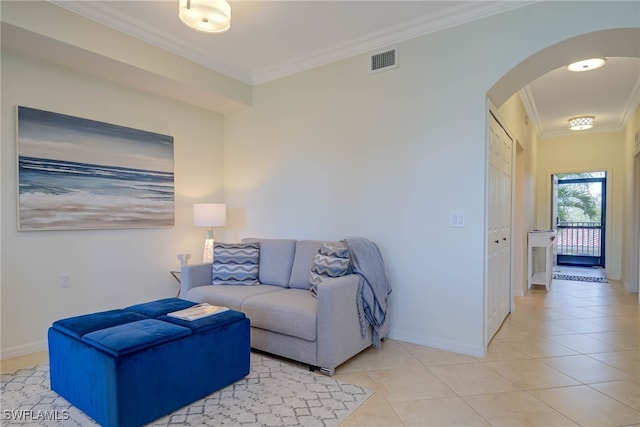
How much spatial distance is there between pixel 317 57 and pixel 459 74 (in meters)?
1.48

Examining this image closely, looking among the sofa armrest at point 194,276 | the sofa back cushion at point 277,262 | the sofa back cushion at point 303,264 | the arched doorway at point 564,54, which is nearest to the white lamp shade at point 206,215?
the sofa armrest at point 194,276

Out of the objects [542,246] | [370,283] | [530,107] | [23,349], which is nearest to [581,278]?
[542,246]

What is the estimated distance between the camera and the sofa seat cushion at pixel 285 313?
2.53 meters

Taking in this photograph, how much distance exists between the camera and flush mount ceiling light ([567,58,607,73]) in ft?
12.2

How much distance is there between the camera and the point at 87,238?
3254 millimetres

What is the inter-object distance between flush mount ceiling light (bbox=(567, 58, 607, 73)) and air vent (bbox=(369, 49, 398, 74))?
197 cm

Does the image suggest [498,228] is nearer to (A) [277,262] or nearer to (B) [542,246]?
(A) [277,262]

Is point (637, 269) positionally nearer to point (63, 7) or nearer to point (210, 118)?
point (210, 118)

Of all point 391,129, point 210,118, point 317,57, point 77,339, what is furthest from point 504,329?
point 210,118

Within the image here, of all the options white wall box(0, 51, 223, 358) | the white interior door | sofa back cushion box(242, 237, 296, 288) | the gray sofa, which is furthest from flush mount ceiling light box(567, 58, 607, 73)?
white wall box(0, 51, 223, 358)

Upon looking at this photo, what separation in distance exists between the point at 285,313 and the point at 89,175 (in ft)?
7.30

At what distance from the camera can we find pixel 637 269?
5246mm

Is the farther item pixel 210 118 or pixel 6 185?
pixel 210 118

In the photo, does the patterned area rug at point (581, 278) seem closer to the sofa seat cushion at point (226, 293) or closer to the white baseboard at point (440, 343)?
the white baseboard at point (440, 343)
